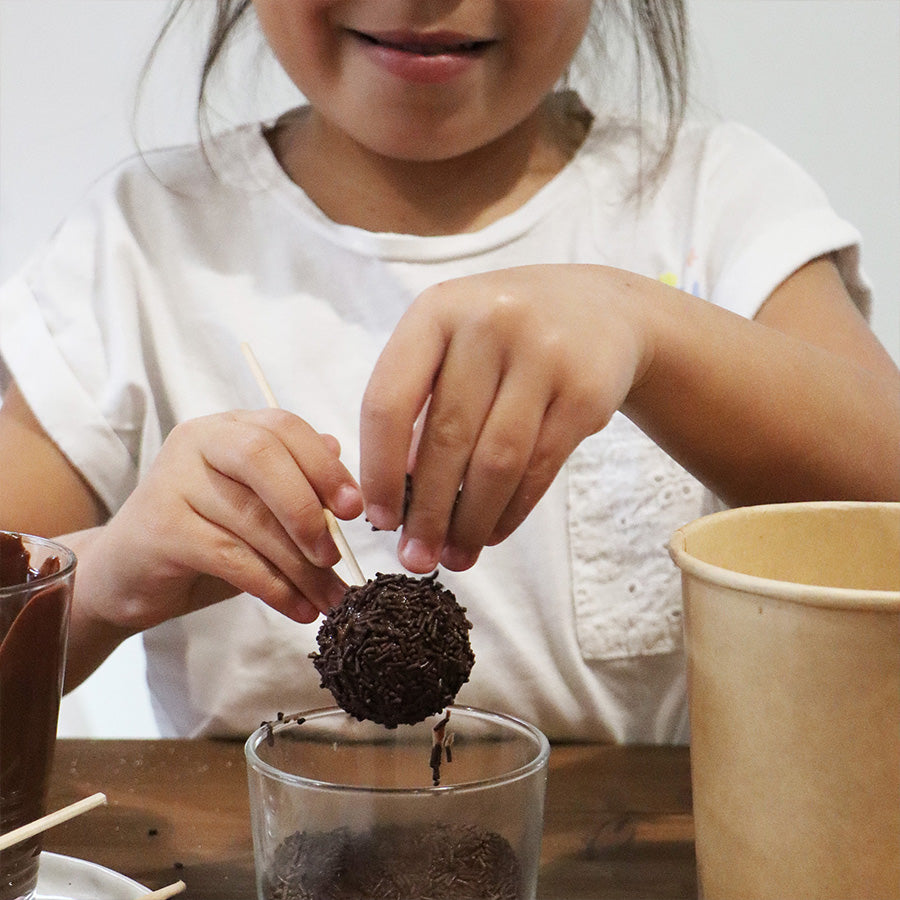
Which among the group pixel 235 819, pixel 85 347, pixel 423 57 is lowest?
pixel 235 819

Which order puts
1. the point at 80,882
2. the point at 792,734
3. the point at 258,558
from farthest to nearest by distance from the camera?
the point at 258,558 < the point at 80,882 < the point at 792,734

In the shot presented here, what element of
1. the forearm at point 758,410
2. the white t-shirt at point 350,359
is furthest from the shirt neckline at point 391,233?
the forearm at point 758,410

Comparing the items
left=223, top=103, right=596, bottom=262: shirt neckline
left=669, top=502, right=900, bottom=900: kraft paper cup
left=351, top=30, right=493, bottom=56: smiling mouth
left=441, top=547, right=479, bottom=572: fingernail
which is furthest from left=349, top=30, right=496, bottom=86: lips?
left=669, top=502, right=900, bottom=900: kraft paper cup

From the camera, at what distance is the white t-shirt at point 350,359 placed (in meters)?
0.86

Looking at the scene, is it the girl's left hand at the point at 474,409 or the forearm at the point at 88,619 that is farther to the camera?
the forearm at the point at 88,619

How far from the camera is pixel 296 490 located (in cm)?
52

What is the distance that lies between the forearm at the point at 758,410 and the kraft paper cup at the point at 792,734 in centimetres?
26

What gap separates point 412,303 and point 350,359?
0.79ft

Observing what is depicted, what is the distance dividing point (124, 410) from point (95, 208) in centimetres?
18

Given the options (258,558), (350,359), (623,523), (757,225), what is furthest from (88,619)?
(757,225)

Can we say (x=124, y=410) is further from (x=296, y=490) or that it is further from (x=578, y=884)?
(x=578, y=884)

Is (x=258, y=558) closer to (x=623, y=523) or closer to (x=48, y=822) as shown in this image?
(x=48, y=822)

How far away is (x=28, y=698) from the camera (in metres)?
0.43

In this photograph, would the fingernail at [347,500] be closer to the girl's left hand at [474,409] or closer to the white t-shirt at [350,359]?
the girl's left hand at [474,409]
